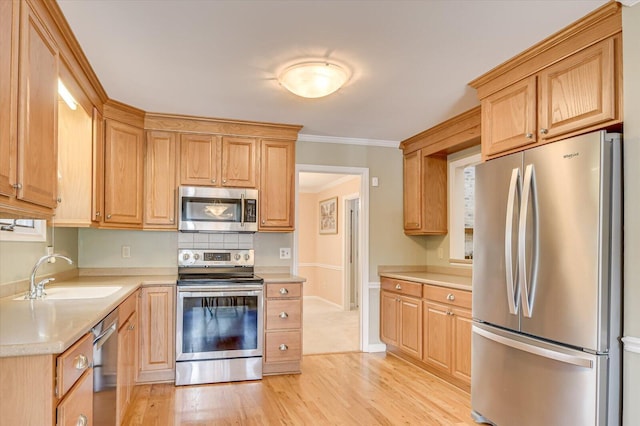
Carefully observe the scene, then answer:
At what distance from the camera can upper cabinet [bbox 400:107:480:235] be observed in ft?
14.3

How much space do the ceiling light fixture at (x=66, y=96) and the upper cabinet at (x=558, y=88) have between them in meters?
2.66

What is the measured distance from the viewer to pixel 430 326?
12.4 ft

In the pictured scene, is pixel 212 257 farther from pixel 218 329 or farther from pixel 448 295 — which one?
pixel 448 295

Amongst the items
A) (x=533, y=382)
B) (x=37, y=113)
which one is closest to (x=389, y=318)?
(x=533, y=382)

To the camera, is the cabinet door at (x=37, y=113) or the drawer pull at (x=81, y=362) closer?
the drawer pull at (x=81, y=362)

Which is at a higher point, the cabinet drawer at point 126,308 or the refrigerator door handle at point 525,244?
the refrigerator door handle at point 525,244

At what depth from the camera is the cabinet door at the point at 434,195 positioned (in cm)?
449

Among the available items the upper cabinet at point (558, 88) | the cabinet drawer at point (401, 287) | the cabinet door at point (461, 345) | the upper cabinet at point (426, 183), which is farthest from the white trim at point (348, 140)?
the cabinet door at point (461, 345)

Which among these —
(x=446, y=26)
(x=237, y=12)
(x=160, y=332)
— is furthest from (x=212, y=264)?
(x=446, y=26)

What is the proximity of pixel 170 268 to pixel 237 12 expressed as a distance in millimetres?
2729

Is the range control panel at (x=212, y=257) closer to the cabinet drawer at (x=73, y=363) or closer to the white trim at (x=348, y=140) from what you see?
the white trim at (x=348, y=140)

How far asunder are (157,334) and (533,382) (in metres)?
2.79

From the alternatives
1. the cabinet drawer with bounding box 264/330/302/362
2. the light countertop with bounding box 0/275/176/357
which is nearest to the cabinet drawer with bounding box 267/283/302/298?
the cabinet drawer with bounding box 264/330/302/362

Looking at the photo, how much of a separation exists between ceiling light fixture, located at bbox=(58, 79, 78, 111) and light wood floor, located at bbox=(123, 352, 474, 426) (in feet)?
7.04
